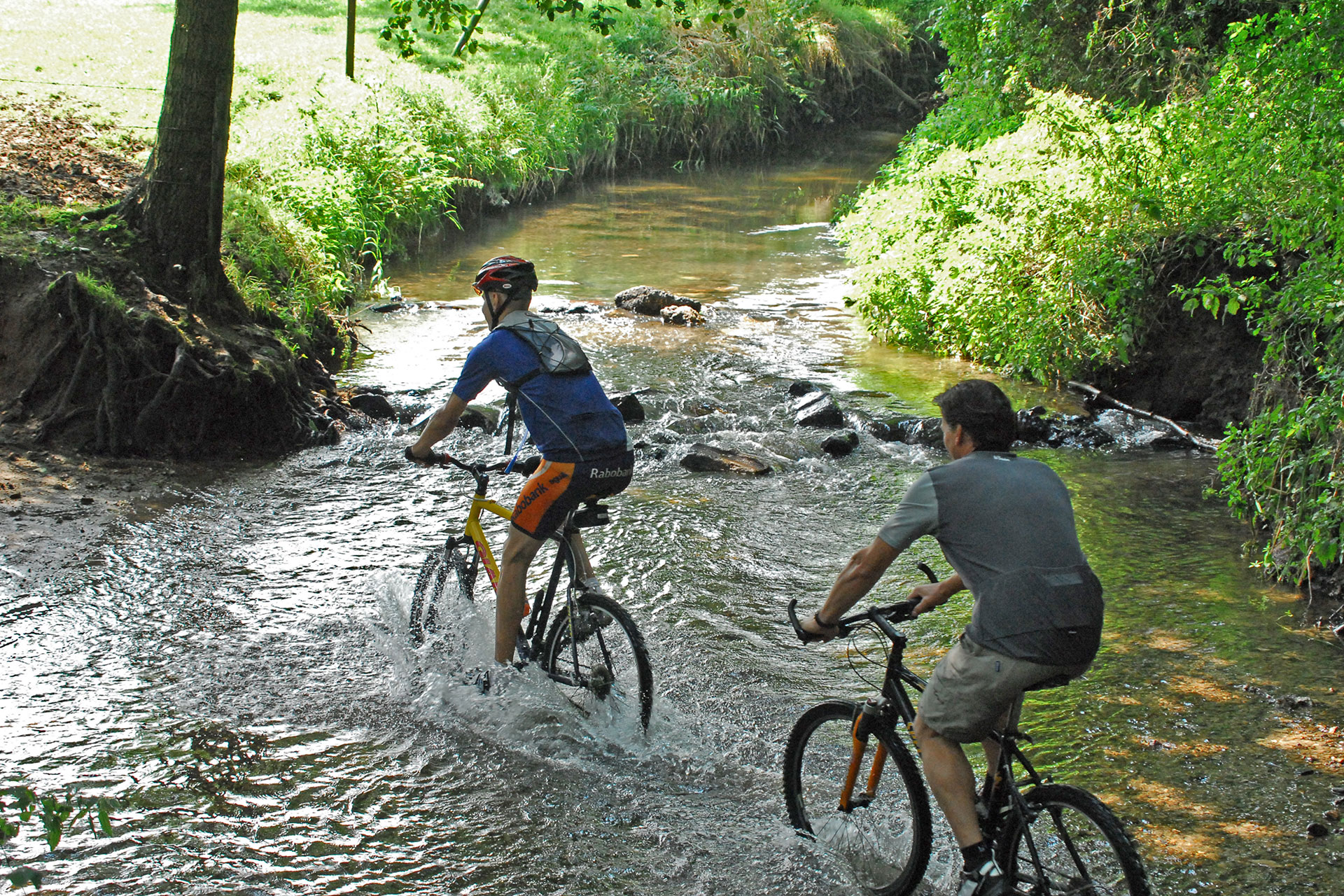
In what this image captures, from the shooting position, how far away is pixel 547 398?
5082mm

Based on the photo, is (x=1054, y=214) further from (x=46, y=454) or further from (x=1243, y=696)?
(x=46, y=454)

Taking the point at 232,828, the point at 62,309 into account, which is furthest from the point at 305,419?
the point at 232,828

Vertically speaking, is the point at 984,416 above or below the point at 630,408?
above

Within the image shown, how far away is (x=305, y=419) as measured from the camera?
10.0 m

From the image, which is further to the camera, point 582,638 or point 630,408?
point 630,408

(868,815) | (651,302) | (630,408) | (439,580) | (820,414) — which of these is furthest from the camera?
(651,302)

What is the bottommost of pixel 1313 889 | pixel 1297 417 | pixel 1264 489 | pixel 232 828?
pixel 232 828

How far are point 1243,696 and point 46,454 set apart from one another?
28.2 feet

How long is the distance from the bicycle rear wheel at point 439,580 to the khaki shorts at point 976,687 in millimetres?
2939

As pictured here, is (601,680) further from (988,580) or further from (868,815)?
(988,580)

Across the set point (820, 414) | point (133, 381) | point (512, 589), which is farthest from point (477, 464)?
point (820, 414)

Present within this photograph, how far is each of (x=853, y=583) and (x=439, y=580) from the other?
9.92 feet

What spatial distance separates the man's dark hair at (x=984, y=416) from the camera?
3.51 m

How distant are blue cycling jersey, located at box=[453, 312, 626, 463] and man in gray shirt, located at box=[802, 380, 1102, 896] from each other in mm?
1836
